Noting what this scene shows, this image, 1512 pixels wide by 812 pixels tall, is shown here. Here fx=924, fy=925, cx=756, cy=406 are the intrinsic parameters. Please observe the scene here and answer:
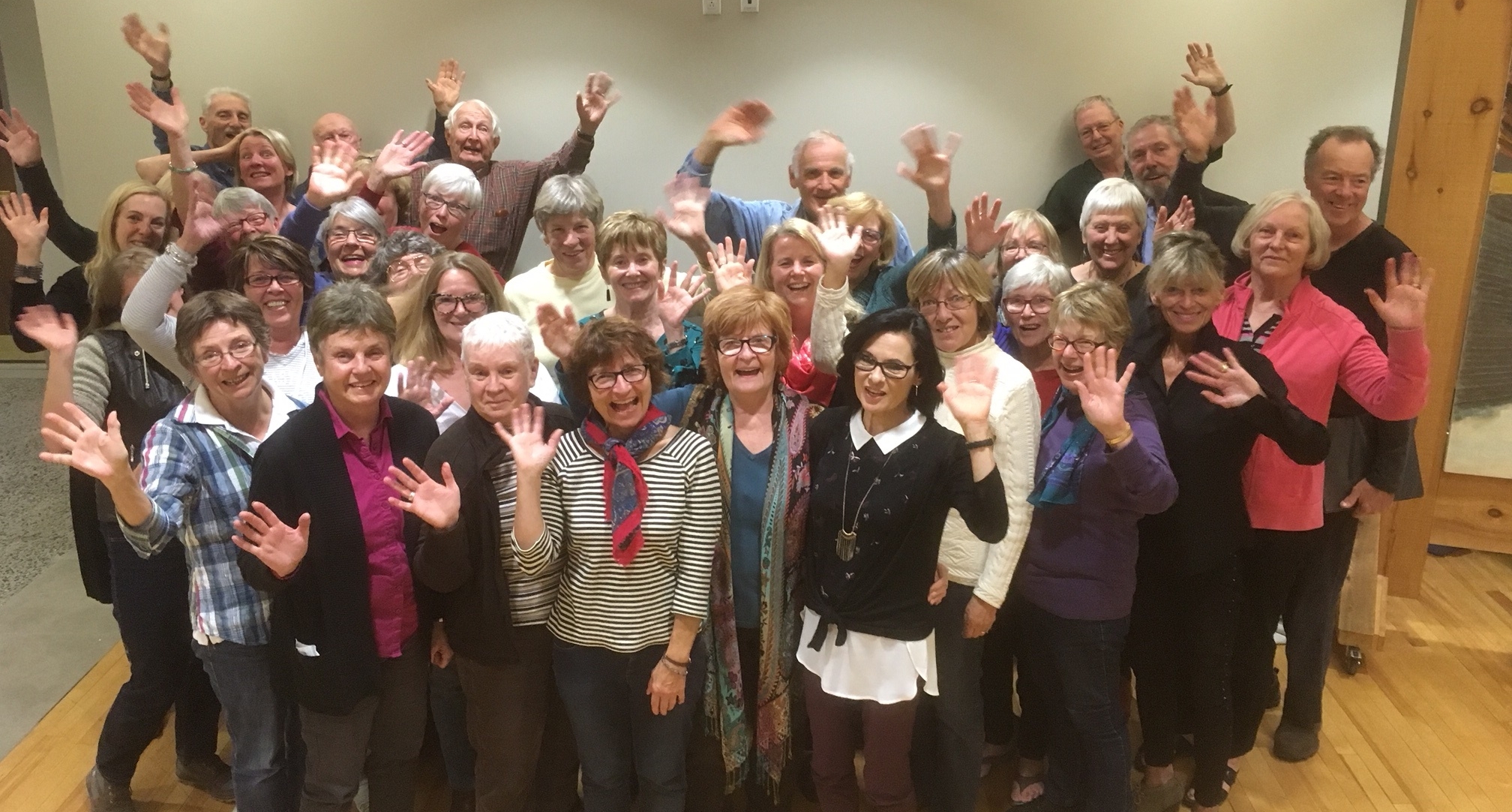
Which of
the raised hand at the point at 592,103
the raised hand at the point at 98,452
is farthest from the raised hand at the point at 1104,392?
the raised hand at the point at 592,103

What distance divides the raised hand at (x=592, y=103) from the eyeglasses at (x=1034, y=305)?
1917 millimetres

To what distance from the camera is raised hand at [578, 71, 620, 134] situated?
3.59m

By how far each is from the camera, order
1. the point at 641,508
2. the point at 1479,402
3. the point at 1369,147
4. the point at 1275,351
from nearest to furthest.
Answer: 1. the point at 641,508
2. the point at 1275,351
3. the point at 1369,147
4. the point at 1479,402

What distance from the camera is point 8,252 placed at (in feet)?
21.4

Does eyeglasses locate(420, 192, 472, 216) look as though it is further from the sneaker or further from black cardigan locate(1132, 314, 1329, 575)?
the sneaker

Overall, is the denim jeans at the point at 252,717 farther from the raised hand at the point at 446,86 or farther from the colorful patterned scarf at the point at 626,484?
the raised hand at the point at 446,86

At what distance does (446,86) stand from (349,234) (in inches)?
68.0

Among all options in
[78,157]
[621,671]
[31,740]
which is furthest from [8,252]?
[621,671]

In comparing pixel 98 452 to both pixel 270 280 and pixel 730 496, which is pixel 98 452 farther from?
pixel 730 496

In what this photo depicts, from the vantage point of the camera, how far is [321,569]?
1.88 m

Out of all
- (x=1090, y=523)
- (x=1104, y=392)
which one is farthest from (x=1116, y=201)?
(x=1090, y=523)

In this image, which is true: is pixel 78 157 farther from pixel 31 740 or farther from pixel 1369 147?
pixel 1369 147

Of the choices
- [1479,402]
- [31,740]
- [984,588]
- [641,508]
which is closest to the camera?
[641,508]

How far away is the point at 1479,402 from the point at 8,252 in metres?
8.74
